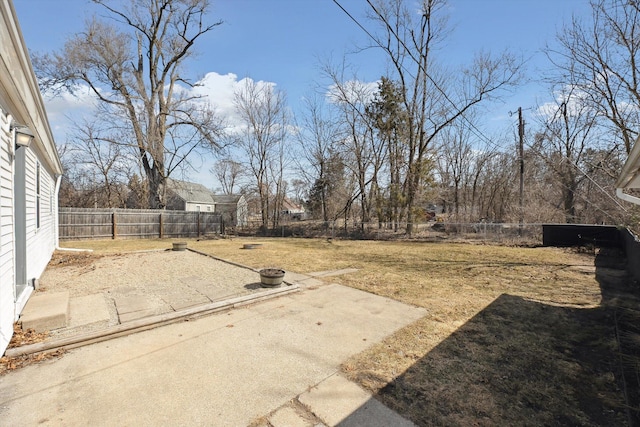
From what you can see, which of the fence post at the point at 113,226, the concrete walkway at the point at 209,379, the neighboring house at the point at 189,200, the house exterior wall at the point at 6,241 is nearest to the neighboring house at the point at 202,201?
the neighboring house at the point at 189,200

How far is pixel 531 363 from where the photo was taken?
2.80 m

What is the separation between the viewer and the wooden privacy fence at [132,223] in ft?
45.4

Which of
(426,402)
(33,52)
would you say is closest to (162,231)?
(33,52)

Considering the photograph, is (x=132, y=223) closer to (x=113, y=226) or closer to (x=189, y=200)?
(x=113, y=226)

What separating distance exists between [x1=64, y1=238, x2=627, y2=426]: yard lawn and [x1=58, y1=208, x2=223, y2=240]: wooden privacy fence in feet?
47.0

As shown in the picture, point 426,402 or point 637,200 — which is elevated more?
point 637,200

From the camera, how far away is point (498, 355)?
2.95 m

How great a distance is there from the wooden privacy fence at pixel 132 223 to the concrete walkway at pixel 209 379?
1450 centimetres

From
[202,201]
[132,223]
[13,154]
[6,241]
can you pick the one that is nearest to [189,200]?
[202,201]

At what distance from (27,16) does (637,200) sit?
1160 centimetres

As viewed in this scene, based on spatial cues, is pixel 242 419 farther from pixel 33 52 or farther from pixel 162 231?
pixel 33 52

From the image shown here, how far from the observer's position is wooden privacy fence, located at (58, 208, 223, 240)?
13.8 meters

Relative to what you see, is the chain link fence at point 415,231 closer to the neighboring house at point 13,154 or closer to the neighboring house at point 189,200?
the neighboring house at point 13,154

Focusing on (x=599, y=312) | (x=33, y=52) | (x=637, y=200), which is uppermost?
(x=33, y=52)
